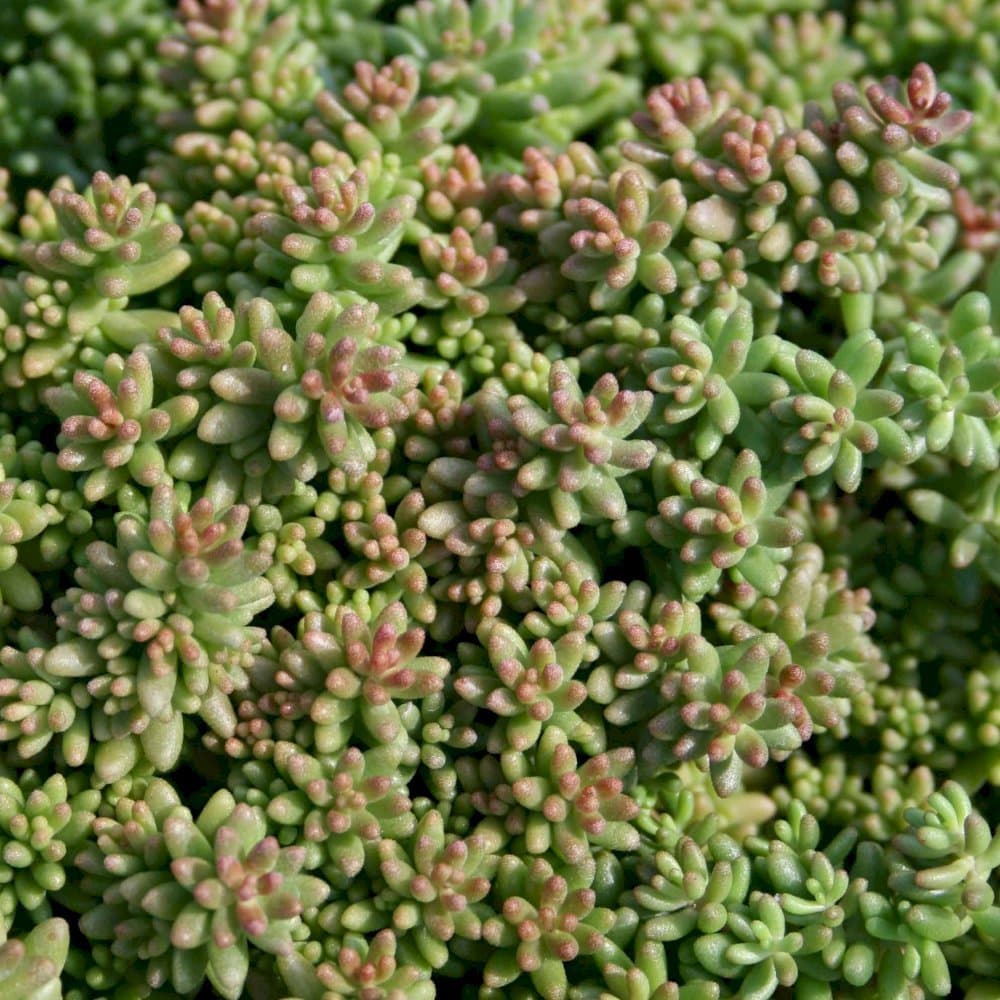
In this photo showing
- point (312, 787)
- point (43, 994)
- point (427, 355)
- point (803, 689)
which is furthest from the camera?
point (427, 355)

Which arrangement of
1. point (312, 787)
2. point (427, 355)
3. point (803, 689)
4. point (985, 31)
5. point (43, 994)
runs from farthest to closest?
point (985, 31) → point (427, 355) → point (803, 689) → point (312, 787) → point (43, 994)

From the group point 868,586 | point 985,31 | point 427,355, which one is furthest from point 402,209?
point 985,31

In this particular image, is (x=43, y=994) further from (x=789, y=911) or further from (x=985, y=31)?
(x=985, y=31)

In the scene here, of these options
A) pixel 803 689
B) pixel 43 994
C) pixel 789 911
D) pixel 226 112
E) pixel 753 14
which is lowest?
pixel 43 994

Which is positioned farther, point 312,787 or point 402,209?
point 402,209

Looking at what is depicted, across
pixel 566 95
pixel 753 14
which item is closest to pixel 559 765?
pixel 566 95

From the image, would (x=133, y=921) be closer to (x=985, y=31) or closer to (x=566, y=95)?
(x=566, y=95)

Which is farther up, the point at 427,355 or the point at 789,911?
the point at 427,355
